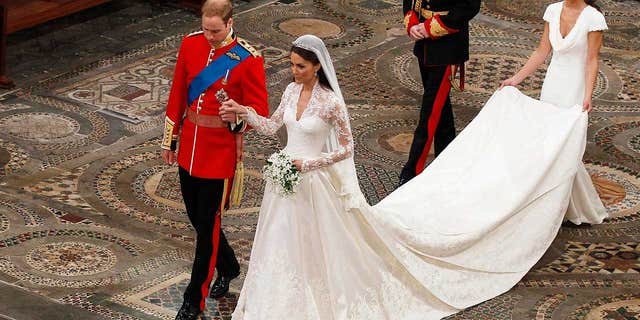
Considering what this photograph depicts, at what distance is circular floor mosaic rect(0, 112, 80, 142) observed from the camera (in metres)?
10.9

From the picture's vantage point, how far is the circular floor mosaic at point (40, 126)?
10.9 metres

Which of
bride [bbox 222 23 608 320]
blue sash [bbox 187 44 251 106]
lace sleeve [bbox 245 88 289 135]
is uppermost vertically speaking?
blue sash [bbox 187 44 251 106]

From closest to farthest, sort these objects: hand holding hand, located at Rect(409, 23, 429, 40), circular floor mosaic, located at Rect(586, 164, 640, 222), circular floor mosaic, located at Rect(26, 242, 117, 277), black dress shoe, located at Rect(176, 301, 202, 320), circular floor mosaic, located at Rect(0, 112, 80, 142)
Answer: black dress shoe, located at Rect(176, 301, 202, 320) → circular floor mosaic, located at Rect(26, 242, 117, 277) → circular floor mosaic, located at Rect(586, 164, 640, 222) → hand holding hand, located at Rect(409, 23, 429, 40) → circular floor mosaic, located at Rect(0, 112, 80, 142)

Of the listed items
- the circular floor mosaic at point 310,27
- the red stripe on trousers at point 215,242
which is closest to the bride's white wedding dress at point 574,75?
the red stripe on trousers at point 215,242

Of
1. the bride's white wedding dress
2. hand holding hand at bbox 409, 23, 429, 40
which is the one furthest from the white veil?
hand holding hand at bbox 409, 23, 429, 40

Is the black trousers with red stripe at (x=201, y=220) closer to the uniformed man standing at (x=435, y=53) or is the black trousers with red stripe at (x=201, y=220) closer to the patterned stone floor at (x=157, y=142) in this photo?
the patterned stone floor at (x=157, y=142)

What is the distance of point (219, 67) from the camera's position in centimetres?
775

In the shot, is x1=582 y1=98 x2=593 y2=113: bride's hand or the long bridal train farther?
x1=582 y1=98 x2=593 y2=113: bride's hand

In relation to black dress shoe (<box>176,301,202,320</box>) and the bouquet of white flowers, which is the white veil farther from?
black dress shoe (<box>176,301,202,320</box>)

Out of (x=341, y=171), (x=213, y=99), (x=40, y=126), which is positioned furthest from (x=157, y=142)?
(x=341, y=171)

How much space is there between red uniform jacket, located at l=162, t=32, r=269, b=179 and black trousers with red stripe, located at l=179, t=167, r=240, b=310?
0.26ft

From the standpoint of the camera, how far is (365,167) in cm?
1069

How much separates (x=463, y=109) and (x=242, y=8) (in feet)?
10.6

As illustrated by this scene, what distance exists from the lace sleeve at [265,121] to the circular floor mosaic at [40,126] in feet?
11.5
